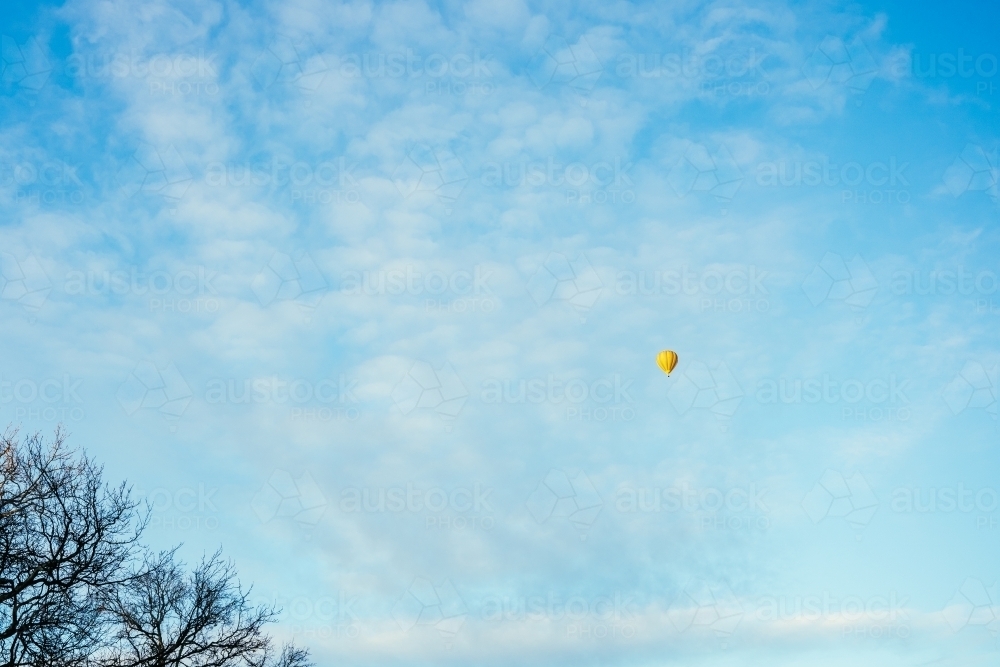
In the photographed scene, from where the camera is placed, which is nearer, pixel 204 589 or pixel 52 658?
pixel 52 658

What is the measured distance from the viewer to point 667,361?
4991 cm

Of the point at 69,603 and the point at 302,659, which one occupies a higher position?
the point at 302,659

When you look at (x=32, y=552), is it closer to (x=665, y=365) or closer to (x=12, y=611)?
(x=12, y=611)

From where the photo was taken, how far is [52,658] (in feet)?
67.2

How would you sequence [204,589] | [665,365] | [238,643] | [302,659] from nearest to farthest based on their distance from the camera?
[238,643]
[204,589]
[302,659]
[665,365]

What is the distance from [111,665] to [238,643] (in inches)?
226

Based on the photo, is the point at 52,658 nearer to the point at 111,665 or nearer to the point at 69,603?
the point at 69,603

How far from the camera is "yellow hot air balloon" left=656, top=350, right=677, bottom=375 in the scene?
49.6m

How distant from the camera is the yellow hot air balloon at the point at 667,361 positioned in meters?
49.6

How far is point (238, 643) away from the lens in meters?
28.7

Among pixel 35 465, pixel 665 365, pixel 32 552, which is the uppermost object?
pixel 665 365

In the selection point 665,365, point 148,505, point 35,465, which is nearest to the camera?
point 35,465

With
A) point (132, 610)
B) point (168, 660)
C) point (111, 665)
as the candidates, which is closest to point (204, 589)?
point (132, 610)

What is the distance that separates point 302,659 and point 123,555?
1808 centimetres
